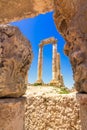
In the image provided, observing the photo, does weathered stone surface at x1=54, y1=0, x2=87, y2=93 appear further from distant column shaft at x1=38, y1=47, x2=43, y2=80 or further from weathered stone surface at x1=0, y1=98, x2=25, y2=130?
distant column shaft at x1=38, y1=47, x2=43, y2=80

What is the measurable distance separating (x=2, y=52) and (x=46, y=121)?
6.46 feet

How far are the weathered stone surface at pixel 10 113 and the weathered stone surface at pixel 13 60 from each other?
6 cm

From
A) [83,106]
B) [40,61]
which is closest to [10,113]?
[83,106]

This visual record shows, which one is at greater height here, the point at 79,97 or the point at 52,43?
the point at 52,43

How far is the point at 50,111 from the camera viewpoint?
3000 mm

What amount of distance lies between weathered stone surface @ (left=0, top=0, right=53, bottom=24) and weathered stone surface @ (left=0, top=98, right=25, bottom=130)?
329 cm

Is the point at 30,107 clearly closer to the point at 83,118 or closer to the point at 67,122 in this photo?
the point at 67,122

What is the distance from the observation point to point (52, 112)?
2.98 m

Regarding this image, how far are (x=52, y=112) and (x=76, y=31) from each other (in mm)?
1991

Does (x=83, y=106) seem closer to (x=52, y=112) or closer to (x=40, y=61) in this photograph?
(x=52, y=112)

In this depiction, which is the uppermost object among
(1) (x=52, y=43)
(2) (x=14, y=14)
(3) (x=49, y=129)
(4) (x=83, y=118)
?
(1) (x=52, y=43)

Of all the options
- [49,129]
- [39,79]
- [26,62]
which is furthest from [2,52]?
[39,79]

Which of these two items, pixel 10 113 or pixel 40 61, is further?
pixel 40 61

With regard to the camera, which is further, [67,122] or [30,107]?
[30,107]
